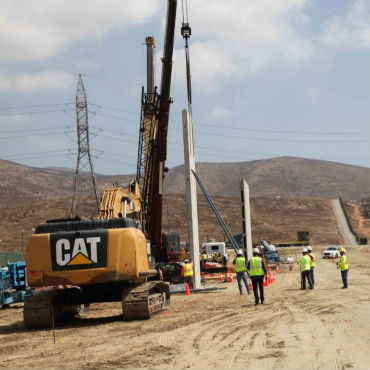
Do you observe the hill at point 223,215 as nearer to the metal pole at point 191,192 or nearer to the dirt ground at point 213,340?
the metal pole at point 191,192

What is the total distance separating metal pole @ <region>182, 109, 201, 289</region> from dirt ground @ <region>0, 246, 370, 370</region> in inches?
353

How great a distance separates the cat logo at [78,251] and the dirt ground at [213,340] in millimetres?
1584

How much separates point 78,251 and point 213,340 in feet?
19.0

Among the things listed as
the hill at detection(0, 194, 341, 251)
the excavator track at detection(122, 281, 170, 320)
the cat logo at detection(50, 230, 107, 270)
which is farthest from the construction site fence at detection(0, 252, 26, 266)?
the hill at detection(0, 194, 341, 251)

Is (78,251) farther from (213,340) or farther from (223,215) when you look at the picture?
(223,215)

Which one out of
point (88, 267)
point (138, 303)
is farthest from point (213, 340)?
point (88, 267)

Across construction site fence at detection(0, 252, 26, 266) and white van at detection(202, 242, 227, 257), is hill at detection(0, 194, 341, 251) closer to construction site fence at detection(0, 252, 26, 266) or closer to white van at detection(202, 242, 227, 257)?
white van at detection(202, 242, 227, 257)

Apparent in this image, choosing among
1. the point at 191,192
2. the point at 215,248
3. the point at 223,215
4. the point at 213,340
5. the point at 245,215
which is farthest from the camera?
the point at 223,215

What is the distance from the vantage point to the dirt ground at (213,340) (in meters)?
9.84

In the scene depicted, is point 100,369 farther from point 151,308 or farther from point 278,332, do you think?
point 151,308

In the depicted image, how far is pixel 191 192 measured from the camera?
28969 mm

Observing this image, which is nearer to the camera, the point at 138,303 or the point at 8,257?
the point at 138,303

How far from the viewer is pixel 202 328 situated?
14047mm

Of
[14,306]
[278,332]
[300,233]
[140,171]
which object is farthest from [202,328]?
[300,233]
